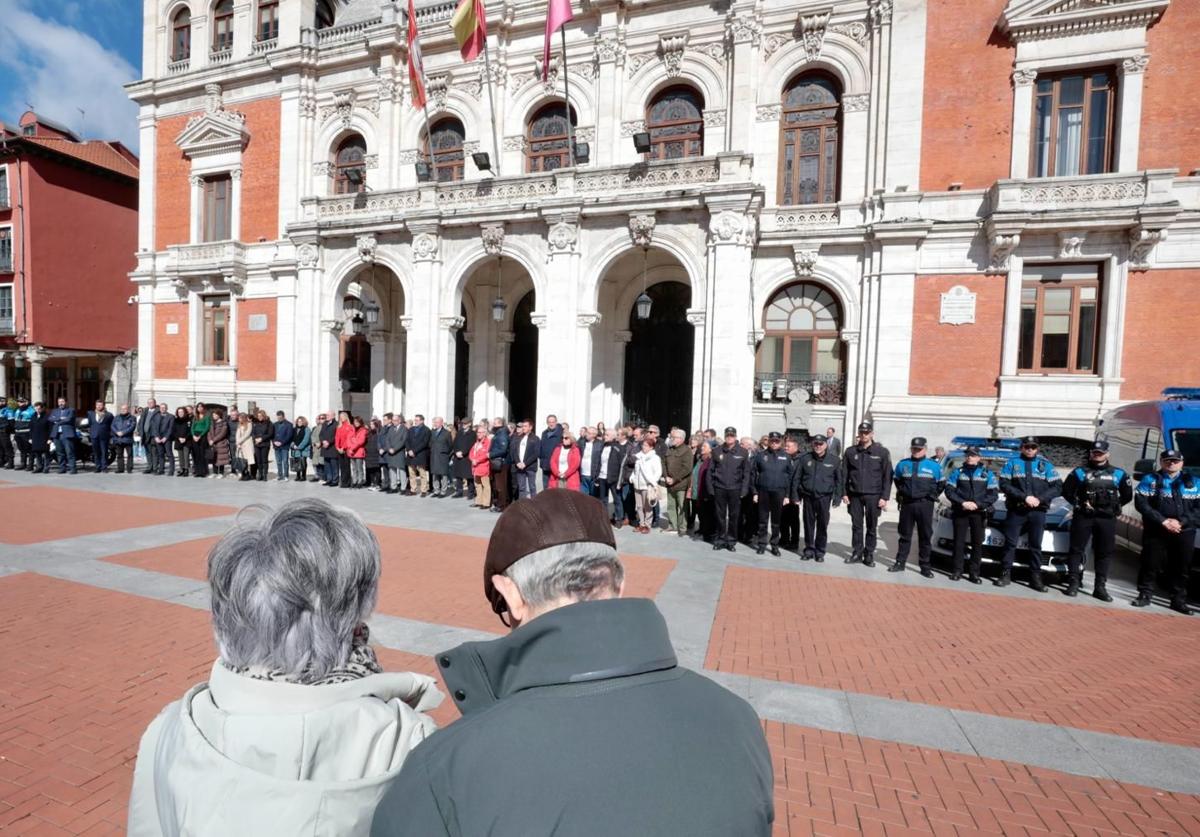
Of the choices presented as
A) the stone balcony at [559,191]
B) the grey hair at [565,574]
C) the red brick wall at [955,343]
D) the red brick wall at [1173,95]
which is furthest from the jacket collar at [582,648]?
the red brick wall at [1173,95]

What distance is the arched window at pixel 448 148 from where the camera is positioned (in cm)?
1986

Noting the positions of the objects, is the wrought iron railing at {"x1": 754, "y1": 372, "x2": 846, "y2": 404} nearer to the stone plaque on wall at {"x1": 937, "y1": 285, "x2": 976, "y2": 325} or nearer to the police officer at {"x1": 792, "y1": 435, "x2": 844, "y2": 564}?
the stone plaque on wall at {"x1": 937, "y1": 285, "x2": 976, "y2": 325}

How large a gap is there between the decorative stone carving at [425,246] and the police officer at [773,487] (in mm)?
11363

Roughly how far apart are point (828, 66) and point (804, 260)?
5.07 metres

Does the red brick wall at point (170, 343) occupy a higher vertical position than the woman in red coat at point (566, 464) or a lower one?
higher

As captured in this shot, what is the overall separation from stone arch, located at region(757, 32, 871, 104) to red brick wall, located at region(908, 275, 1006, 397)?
18.0ft

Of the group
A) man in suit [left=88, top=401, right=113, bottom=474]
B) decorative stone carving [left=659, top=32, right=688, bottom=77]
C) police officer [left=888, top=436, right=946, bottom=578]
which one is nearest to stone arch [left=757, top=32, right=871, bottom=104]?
decorative stone carving [left=659, top=32, right=688, bottom=77]

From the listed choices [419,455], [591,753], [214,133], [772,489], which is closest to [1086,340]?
[772,489]

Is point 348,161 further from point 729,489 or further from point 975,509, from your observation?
point 975,509

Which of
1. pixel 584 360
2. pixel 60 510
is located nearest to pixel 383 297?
pixel 584 360

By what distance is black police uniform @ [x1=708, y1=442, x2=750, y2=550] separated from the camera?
10.0m

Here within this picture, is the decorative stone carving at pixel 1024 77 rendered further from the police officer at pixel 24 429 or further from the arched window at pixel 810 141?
the police officer at pixel 24 429

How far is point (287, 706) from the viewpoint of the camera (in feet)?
4.25

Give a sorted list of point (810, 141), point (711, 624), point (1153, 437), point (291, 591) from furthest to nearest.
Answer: point (810, 141) < point (1153, 437) < point (711, 624) < point (291, 591)
